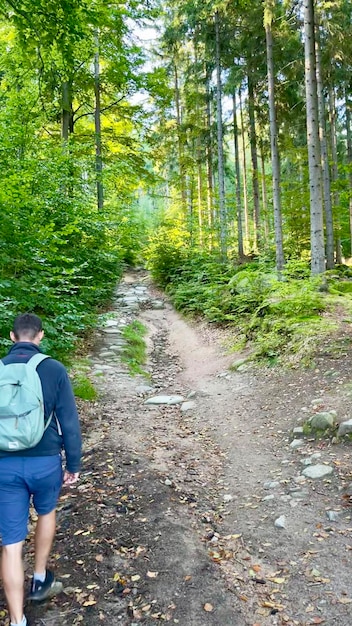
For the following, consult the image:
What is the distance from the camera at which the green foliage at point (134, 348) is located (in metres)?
8.62

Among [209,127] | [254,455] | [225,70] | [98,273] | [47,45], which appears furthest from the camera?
[209,127]

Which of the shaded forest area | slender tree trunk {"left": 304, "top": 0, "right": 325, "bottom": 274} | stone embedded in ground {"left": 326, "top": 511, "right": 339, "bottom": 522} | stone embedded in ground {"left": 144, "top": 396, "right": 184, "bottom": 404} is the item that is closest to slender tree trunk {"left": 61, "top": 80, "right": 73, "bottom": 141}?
the shaded forest area

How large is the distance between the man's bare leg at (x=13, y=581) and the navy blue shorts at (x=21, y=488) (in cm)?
7

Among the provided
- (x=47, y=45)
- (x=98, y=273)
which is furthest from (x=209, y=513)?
(x=98, y=273)

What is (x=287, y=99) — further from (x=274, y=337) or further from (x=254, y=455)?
(x=254, y=455)

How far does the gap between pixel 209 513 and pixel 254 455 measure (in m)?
1.28

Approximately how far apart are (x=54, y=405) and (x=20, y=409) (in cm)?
29

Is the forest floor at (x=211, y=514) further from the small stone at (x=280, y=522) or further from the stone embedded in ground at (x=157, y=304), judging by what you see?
the stone embedded in ground at (x=157, y=304)

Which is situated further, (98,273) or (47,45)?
(98,273)

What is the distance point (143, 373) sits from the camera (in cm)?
836

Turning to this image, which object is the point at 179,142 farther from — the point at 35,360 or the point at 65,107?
the point at 35,360

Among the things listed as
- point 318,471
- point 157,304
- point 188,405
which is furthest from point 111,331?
point 318,471

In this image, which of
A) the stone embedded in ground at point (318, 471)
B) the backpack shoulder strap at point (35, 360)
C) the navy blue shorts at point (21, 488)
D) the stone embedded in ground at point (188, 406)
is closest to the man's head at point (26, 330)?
the backpack shoulder strap at point (35, 360)

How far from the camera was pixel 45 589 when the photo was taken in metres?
2.82
